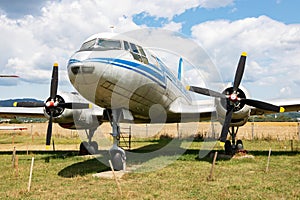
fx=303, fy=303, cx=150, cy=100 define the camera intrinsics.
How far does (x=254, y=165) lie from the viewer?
1183cm

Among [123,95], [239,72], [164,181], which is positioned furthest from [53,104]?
[239,72]

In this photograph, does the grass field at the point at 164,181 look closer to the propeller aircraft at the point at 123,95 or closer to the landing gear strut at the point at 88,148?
the propeller aircraft at the point at 123,95

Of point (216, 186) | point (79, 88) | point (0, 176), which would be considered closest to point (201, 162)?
point (216, 186)

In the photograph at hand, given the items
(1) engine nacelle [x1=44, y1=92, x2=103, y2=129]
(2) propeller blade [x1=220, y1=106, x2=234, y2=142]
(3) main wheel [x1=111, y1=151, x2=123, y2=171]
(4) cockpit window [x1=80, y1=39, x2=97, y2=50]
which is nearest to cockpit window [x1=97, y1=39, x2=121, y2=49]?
(4) cockpit window [x1=80, y1=39, x2=97, y2=50]

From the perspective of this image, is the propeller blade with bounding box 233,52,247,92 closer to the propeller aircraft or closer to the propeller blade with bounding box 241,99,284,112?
the propeller aircraft

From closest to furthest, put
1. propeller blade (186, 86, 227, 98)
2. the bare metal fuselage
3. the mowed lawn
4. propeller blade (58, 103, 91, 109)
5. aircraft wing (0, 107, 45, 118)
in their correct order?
the mowed lawn
the bare metal fuselage
propeller blade (186, 86, 227, 98)
propeller blade (58, 103, 91, 109)
aircraft wing (0, 107, 45, 118)

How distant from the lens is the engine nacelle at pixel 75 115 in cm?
1408

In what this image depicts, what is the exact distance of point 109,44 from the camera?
30.9ft

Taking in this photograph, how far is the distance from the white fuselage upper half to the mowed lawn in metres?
2.57

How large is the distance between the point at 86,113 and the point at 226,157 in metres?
7.14

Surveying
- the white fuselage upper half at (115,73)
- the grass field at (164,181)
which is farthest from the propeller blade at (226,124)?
the white fuselage upper half at (115,73)

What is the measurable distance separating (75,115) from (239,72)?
796 centimetres

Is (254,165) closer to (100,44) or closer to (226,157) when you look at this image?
(226,157)

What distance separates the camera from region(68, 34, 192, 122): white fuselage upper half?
8.43 m
